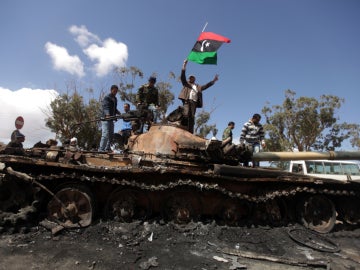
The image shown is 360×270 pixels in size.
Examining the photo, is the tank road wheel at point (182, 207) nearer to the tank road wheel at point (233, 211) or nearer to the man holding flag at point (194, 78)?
the tank road wheel at point (233, 211)

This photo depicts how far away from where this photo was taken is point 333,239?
697 centimetres

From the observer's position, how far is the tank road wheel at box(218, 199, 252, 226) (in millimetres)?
7078

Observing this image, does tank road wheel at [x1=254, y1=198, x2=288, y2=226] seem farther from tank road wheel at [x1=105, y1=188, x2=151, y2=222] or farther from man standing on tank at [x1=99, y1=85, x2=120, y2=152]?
man standing on tank at [x1=99, y1=85, x2=120, y2=152]

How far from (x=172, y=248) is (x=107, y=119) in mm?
4463

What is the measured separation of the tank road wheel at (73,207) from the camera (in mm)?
6445

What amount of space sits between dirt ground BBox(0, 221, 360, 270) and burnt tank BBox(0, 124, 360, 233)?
42cm

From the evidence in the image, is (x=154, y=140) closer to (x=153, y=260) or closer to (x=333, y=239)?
(x=153, y=260)

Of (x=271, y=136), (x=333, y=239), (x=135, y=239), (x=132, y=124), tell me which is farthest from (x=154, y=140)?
(x=271, y=136)

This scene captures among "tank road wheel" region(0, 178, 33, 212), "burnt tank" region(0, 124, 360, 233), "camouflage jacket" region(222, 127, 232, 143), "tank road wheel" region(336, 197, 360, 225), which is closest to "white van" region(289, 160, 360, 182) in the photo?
"camouflage jacket" region(222, 127, 232, 143)

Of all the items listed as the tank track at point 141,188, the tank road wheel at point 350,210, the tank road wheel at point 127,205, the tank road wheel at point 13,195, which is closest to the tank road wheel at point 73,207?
the tank track at point 141,188

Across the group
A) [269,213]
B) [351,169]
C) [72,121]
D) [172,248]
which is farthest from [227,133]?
[72,121]

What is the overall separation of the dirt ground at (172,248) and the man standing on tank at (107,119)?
9.17 ft

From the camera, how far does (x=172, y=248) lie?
18.7 feet

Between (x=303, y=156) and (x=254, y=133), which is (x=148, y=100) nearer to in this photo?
(x=254, y=133)
